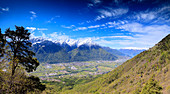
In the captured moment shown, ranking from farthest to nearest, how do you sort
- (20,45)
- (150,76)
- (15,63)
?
(150,76), (20,45), (15,63)

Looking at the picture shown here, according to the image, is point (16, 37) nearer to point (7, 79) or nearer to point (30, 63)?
point (30, 63)

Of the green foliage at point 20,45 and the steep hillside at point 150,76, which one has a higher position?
the green foliage at point 20,45

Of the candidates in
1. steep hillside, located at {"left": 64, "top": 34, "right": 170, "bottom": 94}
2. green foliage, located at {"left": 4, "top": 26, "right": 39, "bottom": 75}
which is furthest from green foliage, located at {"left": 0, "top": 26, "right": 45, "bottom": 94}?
steep hillside, located at {"left": 64, "top": 34, "right": 170, "bottom": 94}

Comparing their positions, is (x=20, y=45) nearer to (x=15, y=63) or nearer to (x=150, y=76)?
(x=15, y=63)

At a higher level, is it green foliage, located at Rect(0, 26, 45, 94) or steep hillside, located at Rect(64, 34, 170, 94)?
green foliage, located at Rect(0, 26, 45, 94)

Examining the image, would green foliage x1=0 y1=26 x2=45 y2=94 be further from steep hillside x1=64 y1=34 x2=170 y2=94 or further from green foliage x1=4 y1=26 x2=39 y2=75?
steep hillside x1=64 y1=34 x2=170 y2=94

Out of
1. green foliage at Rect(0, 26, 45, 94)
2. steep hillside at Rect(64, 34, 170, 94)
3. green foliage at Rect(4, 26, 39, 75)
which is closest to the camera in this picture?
green foliage at Rect(0, 26, 45, 94)

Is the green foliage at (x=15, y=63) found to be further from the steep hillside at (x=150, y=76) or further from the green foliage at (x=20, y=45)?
the steep hillside at (x=150, y=76)

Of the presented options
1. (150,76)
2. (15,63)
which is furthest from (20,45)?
(150,76)

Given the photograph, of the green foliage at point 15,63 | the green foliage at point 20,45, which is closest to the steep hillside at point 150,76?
the green foliage at point 15,63

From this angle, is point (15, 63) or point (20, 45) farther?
point (20, 45)

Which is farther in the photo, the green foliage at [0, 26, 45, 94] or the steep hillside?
the steep hillside
